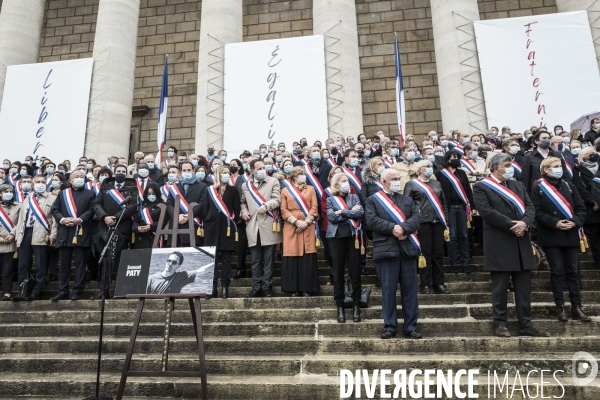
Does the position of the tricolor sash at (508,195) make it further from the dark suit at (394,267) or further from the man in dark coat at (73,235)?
the man in dark coat at (73,235)

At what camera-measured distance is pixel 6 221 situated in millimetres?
7566

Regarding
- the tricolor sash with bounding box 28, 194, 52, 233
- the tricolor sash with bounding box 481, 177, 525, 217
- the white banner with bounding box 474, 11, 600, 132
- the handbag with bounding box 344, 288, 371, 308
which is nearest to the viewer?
the tricolor sash with bounding box 481, 177, 525, 217

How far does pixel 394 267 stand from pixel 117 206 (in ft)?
15.7

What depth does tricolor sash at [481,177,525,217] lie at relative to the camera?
209 inches

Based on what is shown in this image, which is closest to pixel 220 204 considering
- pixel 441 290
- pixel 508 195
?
pixel 441 290

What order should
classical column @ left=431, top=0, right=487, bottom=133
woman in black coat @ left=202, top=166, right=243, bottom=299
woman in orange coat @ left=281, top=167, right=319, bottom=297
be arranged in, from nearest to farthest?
1. woman in orange coat @ left=281, top=167, right=319, bottom=297
2. woman in black coat @ left=202, top=166, right=243, bottom=299
3. classical column @ left=431, top=0, right=487, bottom=133

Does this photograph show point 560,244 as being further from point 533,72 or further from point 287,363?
point 533,72

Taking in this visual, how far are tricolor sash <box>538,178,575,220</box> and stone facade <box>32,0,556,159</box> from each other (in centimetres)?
1372

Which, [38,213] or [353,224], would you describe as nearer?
[353,224]

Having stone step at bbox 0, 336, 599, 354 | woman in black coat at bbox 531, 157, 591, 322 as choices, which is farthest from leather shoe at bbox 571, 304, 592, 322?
stone step at bbox 0, 336, 599, 354

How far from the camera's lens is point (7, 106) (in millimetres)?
15078

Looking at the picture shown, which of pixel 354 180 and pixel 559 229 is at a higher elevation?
pixel 354 180

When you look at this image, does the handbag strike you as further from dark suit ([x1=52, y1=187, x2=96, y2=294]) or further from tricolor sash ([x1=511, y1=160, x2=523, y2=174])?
dark suit ([x1=52, y1=187, x2=96, y2=294])

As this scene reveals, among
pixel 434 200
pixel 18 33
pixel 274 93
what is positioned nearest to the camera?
pixel 434 200
